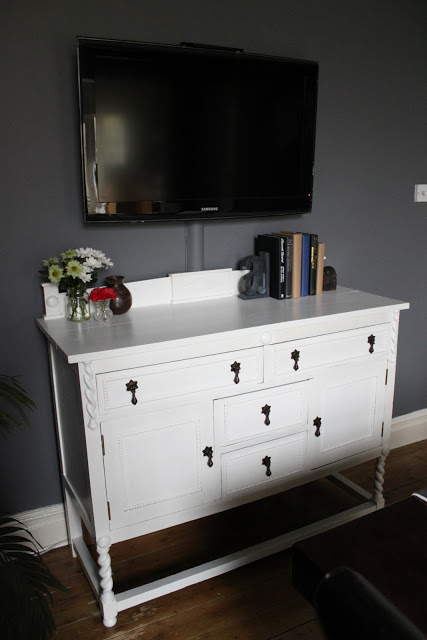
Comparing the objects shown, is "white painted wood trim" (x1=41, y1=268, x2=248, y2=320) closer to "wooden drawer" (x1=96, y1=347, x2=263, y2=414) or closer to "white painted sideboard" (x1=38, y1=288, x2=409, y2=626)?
"white painted sideboard" (x1=38, y1=288, x2=409, y2=626)

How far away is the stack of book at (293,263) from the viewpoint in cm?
220

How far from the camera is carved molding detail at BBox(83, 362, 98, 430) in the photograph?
1.58 meters

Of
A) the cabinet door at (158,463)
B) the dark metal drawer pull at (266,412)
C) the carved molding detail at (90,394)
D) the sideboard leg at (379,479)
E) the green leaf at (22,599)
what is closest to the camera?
the green leaf at (22,599)

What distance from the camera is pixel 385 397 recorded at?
225 centimetres

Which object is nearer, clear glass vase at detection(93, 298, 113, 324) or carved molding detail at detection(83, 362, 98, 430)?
carved molding detail at detection(83, 362, 98, 430)

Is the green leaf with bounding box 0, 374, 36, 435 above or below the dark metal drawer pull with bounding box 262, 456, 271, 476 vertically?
above

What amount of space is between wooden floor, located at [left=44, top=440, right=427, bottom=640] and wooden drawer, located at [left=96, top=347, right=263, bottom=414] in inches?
25.8

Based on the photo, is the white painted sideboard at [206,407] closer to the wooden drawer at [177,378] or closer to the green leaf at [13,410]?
the wooden drawer at [177,378]

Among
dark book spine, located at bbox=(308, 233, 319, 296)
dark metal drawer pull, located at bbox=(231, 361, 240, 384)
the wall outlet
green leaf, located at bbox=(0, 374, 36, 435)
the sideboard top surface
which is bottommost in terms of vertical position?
green leaf, located at bbox=(0, 374, 36, 435)

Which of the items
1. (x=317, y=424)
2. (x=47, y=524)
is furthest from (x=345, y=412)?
(x=47, y=524)

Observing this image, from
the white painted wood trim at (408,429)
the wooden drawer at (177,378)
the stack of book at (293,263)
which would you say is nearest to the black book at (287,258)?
the stack of book at (293,263)

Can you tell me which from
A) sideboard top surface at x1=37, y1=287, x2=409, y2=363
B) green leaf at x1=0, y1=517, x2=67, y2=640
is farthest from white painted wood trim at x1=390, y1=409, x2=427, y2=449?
green leaf at x1=0, y1=517, x2=67, y2=640

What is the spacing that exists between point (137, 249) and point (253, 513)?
126cm

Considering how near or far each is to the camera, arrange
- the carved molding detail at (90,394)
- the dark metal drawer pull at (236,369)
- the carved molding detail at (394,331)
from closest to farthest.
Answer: the carved molding detail at (90,394) < the dark metal drawer pull at (236,369) < the carved molding detail at (394,331)
